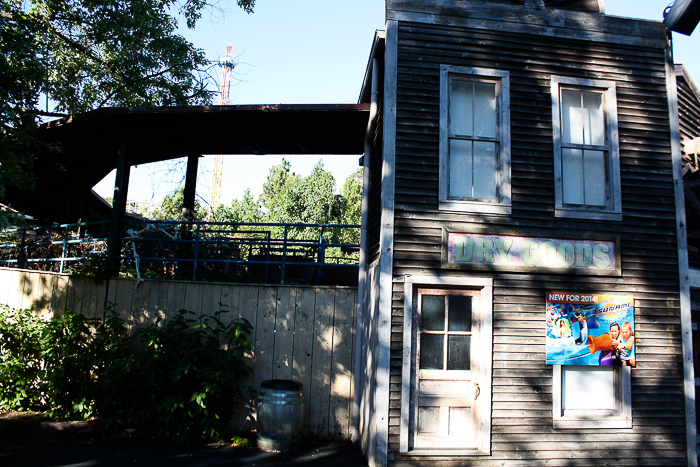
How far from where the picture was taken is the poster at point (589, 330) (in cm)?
631

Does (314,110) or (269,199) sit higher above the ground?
(269,199)

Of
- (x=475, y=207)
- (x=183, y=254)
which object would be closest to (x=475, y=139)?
(x=475, y=207)

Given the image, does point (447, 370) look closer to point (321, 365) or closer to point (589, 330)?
point (589, 330)

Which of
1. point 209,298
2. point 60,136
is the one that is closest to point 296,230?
point 60,136

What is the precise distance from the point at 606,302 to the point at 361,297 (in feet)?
11.3

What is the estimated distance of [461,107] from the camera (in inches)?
266

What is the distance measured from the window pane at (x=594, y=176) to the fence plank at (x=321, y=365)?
13.5 feet

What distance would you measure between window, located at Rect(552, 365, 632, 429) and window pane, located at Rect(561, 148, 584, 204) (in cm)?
229

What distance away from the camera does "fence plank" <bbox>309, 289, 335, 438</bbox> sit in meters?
7.60

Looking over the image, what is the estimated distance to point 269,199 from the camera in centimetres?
3703

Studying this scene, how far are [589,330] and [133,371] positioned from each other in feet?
21.4

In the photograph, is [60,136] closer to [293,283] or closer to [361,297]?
[293,283]

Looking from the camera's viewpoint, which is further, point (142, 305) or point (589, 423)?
point (142, 305)

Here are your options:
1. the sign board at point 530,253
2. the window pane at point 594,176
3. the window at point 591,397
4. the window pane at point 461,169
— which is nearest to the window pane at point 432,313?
the sign board at point 530,253
